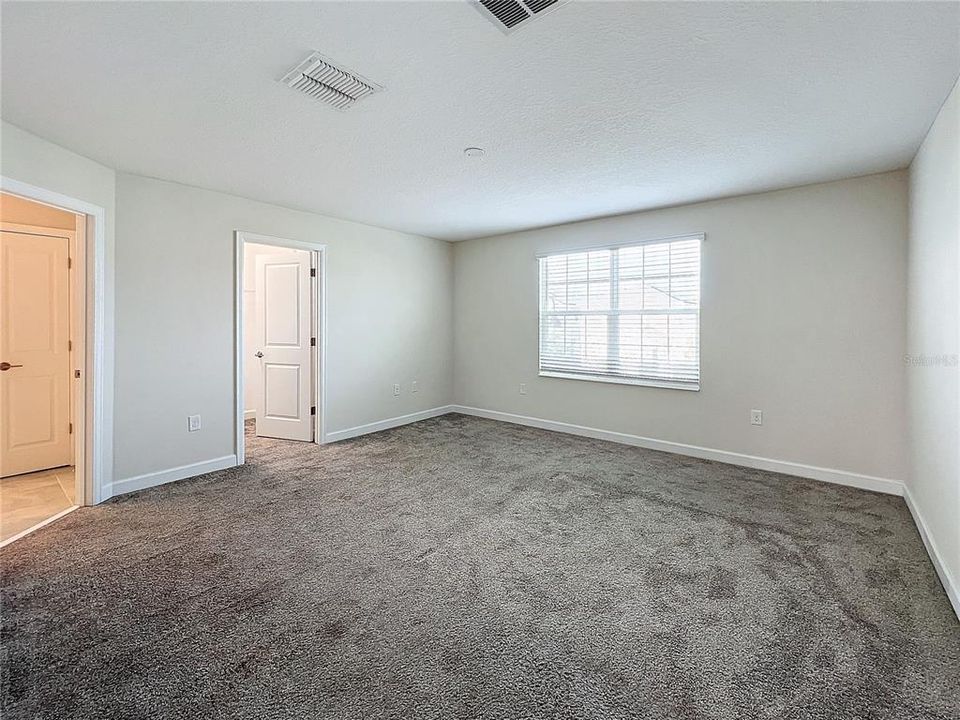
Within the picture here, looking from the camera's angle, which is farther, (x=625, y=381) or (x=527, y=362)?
(x=527, y=362)

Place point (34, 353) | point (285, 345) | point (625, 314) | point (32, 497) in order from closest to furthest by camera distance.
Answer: point (32, 497)
point (34, 353)
point (625, 314)
point (285, 345)

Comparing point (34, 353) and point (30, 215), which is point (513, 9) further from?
point (34, 353)

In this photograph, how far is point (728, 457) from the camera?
14.3 ft

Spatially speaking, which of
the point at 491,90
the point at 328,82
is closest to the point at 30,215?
the point at 328,82

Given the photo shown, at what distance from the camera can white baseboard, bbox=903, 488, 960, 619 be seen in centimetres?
210

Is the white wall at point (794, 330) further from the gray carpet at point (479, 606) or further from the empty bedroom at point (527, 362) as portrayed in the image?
the gray carpet at point (479, 606)

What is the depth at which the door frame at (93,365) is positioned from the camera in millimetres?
3318

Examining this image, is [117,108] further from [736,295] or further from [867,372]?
[867,372]

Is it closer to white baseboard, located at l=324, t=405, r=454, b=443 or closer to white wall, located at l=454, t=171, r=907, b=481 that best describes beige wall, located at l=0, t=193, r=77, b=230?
white baseboard, located at l=324, t=405, r=454, b=443

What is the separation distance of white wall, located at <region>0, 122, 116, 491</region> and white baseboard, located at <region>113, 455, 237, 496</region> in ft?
0.41

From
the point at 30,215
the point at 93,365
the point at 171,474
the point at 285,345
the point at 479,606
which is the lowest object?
the point at 479,606

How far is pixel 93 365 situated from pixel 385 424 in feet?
9.73

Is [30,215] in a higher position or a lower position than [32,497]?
higher

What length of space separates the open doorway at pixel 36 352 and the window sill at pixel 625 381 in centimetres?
451
